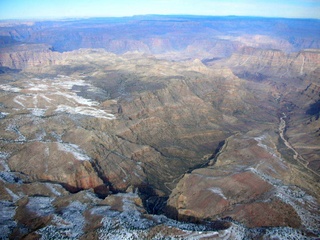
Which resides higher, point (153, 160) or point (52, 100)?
point (52, 100)

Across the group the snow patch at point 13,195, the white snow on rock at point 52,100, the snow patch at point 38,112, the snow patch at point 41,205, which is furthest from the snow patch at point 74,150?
the snow patch at point 38,112

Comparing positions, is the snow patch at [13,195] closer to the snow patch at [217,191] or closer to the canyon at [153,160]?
the canyon at [153,160]

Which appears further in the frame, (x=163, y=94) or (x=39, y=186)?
(x=163, y=94)

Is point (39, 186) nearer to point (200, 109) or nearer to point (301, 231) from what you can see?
point (301, 231)

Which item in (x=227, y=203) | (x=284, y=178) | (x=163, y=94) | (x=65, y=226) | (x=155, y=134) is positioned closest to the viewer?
(x=65, y=226)

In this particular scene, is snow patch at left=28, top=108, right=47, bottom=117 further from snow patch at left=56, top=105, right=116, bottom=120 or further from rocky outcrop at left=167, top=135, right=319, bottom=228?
rocky outcrop at left=167, top=135, right=319, bottom=228

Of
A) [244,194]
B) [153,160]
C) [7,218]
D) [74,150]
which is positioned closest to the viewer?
[7,218]

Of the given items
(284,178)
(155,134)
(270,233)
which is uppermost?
(270,233)

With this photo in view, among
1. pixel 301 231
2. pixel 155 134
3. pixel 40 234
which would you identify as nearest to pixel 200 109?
pixel 155 134

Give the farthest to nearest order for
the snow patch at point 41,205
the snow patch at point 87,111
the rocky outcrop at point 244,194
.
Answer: the snow patch at point 87,111, the rocky outcrop at point 244,194, the snow patch at point 41,205

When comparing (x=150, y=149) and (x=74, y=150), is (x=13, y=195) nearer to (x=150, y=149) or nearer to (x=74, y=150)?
→ (x=74, y=150)

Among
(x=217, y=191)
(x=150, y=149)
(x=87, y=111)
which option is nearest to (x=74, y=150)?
(x=150, y=149)
